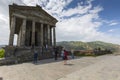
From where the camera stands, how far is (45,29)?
34.3 metres

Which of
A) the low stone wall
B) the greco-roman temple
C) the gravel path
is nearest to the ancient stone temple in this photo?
the greco-roman temple

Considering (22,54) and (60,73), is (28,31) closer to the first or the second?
(22,54)

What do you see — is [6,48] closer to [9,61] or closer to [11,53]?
[11,53]

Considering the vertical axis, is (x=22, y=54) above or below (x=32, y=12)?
below

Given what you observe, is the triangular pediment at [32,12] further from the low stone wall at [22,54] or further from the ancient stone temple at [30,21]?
the low stone wall at [22,54]

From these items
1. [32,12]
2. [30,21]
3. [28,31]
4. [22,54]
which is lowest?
[22,54]

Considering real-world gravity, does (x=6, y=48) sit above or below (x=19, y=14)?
below

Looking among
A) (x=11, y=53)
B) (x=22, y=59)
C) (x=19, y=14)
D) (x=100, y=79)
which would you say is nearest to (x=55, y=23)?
(x=19, y=14)

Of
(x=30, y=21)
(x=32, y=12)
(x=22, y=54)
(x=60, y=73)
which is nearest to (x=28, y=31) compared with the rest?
(x=30, y=21)

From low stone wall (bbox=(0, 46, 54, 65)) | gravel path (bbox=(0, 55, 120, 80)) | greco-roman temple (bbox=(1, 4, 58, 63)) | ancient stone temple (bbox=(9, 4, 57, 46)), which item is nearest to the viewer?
gravel path (bbox=(0, 55, 120, 80))

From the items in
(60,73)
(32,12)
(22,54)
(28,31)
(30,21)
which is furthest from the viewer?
(28,31)

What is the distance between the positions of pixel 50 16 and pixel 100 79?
1039 inches

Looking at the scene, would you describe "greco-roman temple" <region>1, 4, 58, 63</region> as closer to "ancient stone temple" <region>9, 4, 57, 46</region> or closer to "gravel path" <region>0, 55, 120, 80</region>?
"ancient stone temple" <region>9, 4, 57, 46</region>

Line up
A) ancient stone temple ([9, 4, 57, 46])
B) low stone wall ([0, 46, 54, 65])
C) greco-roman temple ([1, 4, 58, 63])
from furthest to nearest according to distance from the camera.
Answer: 1. ancient stone temple ([9, 4, 57, 46])
2. greco-roman temple ([1, 4, 58, 63])
3. low stone wall ([0, 46, 54, 65])
